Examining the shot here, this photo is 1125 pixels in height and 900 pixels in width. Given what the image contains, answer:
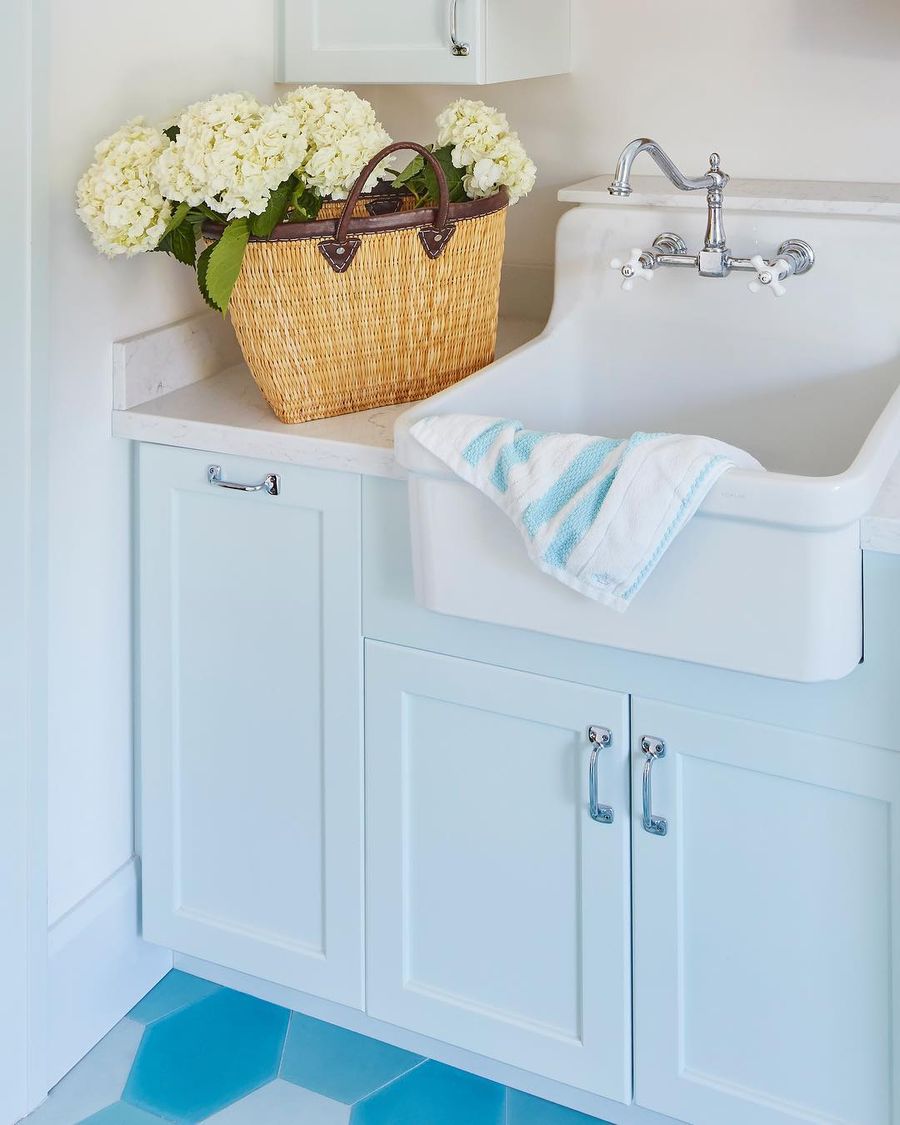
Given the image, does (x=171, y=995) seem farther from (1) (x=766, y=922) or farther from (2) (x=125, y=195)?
(2) (x=125, y=195)

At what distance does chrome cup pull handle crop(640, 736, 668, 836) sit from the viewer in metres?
1.51

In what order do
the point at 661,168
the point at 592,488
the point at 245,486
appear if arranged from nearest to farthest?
the point at 592,488 < the point at 661,168 < the point at 245,486

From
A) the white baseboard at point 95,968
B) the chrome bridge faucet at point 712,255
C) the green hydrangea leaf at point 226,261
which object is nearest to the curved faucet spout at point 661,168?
the chrome bridge faucet at point 712,255

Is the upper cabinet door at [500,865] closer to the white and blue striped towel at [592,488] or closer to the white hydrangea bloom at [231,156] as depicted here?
the white and blue striped towel at [592,488]

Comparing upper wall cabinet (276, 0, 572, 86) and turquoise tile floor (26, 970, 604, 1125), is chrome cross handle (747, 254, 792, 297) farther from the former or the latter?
turquoise tile floor (26, 970, 604, 1125)

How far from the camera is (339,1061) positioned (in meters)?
1.88

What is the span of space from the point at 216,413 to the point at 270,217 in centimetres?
30

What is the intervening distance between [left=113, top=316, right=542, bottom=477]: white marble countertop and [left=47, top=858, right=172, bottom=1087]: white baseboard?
67 centimetres

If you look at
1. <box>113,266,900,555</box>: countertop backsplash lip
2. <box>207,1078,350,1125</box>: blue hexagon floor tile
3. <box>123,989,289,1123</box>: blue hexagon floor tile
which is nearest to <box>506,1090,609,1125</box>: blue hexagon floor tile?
<box>207,1078,350,1125</box>: blue hexagon floor tile

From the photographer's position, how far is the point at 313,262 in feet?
5.34

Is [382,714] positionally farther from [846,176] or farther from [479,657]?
[846,176]

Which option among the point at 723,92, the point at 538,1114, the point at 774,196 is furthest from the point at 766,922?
the point at 723,92

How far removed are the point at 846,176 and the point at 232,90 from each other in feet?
2.92

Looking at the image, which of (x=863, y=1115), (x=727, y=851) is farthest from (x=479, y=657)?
(x=863, y=1115)
